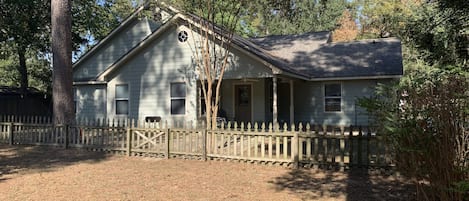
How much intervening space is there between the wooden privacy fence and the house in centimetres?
577

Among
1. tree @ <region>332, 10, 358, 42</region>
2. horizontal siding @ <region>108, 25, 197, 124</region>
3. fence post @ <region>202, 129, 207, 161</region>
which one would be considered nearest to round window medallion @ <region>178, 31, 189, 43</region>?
horizontal siding @ <region>108, 25, 197, 124</region>

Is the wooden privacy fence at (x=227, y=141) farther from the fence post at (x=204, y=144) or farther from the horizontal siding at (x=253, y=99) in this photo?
the horizontal siding at (x=253, y=99)

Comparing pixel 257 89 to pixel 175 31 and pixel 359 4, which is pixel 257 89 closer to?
pixel 175 31

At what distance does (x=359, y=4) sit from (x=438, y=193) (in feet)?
136

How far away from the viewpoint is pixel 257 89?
699 inches

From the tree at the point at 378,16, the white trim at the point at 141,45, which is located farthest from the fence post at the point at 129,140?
the tree at the point at 378,16

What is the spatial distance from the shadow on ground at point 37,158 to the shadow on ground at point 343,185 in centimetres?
502

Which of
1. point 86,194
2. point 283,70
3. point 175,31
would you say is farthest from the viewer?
point 175,31

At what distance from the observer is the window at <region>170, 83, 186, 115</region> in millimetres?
16842

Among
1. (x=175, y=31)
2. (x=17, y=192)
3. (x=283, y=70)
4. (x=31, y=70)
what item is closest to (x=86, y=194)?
(x=17, y=192)

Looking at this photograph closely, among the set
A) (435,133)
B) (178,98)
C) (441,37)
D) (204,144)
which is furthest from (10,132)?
(441,37)

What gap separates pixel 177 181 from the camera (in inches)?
285

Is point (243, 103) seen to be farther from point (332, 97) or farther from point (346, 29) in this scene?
point (346, 29)

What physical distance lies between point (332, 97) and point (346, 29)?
2808 centimetres
